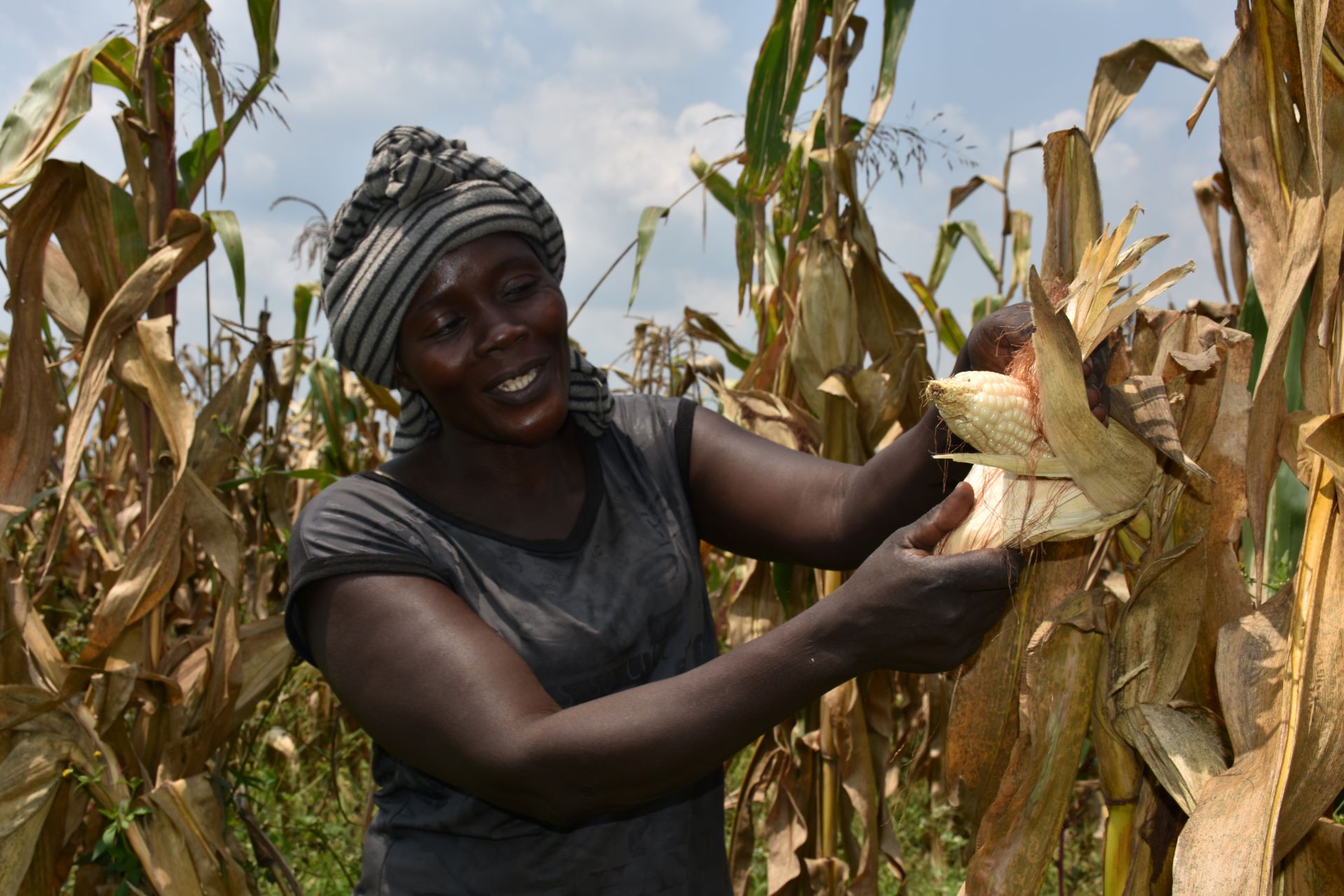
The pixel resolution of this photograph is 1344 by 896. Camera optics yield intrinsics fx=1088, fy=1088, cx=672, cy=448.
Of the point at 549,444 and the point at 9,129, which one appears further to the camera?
the point at 9,129

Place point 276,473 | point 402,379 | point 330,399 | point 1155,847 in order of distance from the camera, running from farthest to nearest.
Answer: point 330,399 → point 276,473 → point 402,379 → point 1155,847

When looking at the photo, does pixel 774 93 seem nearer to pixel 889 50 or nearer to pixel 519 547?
pixel 889 50

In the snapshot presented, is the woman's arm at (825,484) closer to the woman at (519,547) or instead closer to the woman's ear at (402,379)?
the woman at (519,547)

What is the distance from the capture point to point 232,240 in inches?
92.7

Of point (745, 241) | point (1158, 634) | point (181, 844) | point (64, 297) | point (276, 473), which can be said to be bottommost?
point (181, 844)

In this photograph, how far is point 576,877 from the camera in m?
1.54

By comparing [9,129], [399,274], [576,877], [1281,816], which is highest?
[9,129]

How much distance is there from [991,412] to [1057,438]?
0.08 meters

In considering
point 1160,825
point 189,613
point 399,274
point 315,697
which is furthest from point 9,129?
point 315,697

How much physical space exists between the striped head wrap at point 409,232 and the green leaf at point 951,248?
1.80 metres

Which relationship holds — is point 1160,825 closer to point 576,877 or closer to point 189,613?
point 576,877

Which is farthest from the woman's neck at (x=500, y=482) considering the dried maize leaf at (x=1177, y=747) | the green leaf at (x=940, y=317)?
the green leaf at (x=940, y=317)

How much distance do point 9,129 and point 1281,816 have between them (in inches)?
88.4

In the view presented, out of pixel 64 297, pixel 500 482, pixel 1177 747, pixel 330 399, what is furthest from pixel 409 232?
pixel 330 399
